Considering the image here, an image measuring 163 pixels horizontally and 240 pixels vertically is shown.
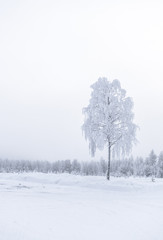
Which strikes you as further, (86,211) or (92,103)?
(92,103)

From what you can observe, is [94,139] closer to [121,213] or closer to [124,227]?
[121,213]

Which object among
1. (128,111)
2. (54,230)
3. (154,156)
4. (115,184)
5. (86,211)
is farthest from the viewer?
(154,156)

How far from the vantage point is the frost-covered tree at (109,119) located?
3022 cm

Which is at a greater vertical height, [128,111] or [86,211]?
[128,111]

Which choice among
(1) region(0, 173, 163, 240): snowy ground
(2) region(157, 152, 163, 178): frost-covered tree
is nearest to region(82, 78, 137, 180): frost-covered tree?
(1) region(0, 173, 163, 240): snowy ground

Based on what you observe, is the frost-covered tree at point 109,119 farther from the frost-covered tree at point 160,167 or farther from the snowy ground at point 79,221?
the frost-covered tree at point 160,167

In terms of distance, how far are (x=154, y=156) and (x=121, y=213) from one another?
6923cm

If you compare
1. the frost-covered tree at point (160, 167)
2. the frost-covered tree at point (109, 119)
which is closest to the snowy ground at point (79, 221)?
the frost-covered tree at point (109, 119)

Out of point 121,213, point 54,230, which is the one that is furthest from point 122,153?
point 54,230

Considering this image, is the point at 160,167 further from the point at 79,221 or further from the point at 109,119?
the point at 79,221

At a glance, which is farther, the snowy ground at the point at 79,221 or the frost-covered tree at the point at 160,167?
the frost-covered tree at the point at 160,167

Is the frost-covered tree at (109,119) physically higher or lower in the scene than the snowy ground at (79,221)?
higher

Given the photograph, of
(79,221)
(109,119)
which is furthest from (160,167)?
(79,221)

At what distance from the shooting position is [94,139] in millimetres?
30969
